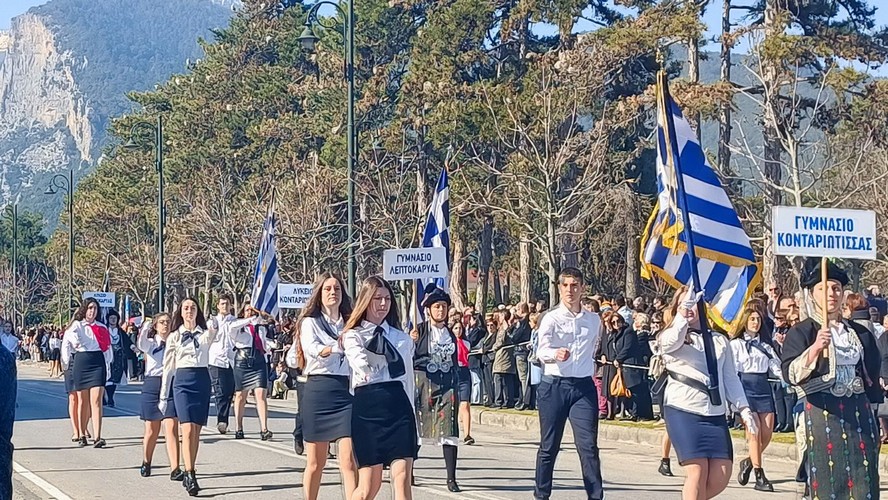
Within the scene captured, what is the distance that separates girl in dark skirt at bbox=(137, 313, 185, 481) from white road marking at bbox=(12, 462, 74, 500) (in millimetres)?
1024

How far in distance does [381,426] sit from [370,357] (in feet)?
1.46

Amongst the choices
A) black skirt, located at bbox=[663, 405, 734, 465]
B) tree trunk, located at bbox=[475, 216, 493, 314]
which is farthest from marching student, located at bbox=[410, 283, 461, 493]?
tree trunk, located at bbox=[475, 216, 493, 314]

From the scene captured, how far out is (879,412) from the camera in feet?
48.7

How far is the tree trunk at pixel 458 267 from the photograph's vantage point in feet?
154

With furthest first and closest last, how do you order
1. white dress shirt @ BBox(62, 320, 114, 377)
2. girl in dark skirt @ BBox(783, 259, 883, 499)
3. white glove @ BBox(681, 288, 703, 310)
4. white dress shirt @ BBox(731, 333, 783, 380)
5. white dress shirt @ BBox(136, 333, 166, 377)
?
white dress shirt @ BBox(62, 320, 114, 377) < white dress shirt @ BBox(136, 333, 166, 377) < white dress shirt @ BBox(731, 333, 783, 380) < white glove @ BBox(681, 288, 703, 310) < girl in dark skirt @ BBox(783, 259, 883, 499)

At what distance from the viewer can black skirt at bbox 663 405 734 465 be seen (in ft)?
27.5

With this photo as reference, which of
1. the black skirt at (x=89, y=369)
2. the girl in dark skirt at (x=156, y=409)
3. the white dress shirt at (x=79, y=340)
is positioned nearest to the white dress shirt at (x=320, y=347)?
the girl in dark skirt at (x=156, y=409)

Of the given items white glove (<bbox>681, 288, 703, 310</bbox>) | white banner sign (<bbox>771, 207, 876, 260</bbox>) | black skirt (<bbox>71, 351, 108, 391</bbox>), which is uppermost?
white banner sign (<bbox>771, 207, 876, 260</bbox>)

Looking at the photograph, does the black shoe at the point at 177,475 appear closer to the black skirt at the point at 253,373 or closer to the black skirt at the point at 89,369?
the black skirt at the point at 89,369

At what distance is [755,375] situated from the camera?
12.9 m

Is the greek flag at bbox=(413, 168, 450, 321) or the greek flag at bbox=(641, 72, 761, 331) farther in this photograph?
the greek flag at bbox=(413, 168, 450, 321)

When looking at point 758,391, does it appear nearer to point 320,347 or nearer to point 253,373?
point 320,347

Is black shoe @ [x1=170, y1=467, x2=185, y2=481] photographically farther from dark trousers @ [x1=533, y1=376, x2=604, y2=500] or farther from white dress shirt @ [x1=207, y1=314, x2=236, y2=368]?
dark trousers @ [x1=533, y1=376, x2=604, y2=500]

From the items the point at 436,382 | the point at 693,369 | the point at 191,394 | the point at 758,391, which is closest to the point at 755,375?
the point at 758,391
